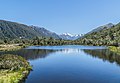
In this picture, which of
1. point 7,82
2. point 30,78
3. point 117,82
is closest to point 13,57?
point 30,78

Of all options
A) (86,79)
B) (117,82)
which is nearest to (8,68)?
(86,79)

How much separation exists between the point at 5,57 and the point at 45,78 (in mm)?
21378

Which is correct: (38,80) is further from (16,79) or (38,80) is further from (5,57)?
(5,57)

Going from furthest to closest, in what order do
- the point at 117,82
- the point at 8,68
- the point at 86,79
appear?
the point at 8,68
the point at 86,79
the point at 117,82

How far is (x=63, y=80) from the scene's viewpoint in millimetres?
59844

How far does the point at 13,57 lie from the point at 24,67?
5.85 metres

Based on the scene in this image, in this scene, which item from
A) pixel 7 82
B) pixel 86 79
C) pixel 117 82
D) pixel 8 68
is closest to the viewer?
pixel 7 82

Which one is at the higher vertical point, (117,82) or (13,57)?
(13,57)

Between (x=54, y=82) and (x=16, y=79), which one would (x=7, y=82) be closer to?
(x=16, y=79)

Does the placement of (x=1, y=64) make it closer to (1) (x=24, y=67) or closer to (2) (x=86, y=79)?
(1) (x=24, y=67)

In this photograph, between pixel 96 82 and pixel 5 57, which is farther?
pixel 5 57

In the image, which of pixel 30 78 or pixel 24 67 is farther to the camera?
pixel 24 67

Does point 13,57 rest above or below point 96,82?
above

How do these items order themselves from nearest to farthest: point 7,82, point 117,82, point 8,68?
point 7,82
point 117,82
point 8,68
